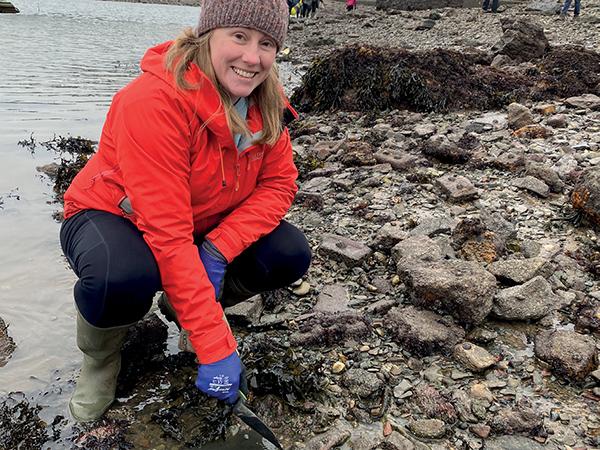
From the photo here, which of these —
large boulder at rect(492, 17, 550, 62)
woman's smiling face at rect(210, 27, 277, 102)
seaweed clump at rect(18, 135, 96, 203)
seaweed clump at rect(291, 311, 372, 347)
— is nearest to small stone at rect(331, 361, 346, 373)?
seaweed clump at rect(291, 311, 372, 347)

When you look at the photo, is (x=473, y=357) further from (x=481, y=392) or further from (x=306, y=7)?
(x=306, y=7)

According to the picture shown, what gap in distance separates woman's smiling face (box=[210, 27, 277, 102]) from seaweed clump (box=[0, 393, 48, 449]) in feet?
6.69

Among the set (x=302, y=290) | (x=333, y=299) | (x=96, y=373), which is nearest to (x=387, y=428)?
(x=333, y=299)

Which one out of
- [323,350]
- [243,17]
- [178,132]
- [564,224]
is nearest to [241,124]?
[178,132]

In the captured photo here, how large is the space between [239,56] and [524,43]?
10.9 meters

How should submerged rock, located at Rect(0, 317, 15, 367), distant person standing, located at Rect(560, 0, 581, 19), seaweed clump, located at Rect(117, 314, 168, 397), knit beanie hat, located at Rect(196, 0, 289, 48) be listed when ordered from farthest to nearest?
distant person standing, located at Rect(560, 0, 581, 19), submerged rock, located at Rect(0, 317, 15, 367), seaweed clump, located at Rect(117, 314, 168, 397), knit beanie hat, located at Rect(196, 0, 289, 48)

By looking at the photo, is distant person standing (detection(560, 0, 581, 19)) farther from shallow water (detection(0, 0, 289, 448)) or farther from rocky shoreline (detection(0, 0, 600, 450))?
rocky shoreline (detection(0, 0, 600, 450))

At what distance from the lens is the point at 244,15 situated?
2600 mm

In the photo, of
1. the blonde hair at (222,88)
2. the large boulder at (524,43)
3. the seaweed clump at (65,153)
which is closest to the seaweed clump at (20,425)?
the blonde hair at (222,88)

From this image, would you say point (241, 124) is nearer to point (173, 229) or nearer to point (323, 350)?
point (173, 229)

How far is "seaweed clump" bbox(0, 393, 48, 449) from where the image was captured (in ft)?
9.29

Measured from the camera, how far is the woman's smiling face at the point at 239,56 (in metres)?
2.68

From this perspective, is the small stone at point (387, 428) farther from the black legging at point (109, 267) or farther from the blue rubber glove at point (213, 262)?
the black legging at point (109, 267)

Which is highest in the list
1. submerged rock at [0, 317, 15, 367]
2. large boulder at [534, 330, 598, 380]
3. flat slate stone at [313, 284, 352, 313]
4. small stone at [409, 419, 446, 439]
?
large boulder at [534, 330, 598, 380]
